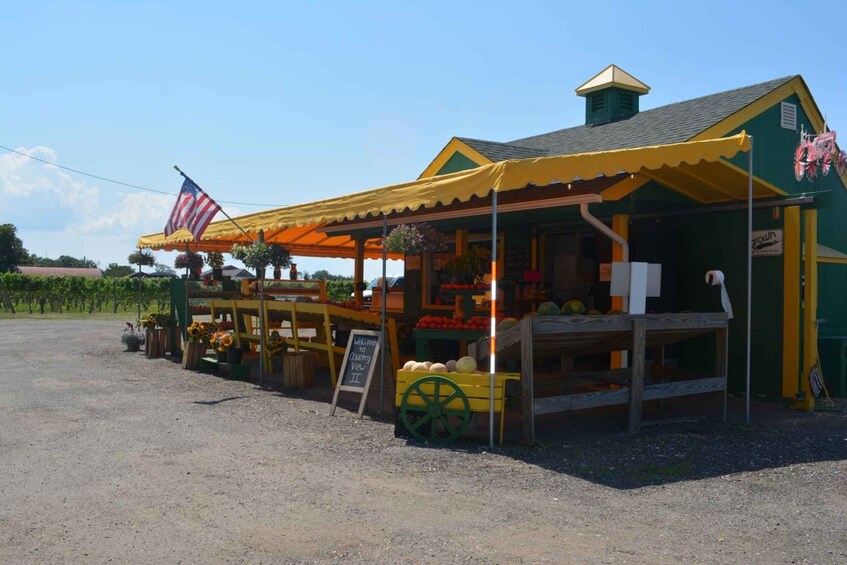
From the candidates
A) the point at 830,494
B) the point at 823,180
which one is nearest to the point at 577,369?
the point at 823,180

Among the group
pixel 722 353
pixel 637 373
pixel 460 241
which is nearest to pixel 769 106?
pixel 722 353

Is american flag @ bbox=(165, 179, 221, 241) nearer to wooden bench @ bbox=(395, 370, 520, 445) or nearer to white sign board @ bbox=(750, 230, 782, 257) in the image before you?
wooden bench @ bbox=(395, 370, 520, 445)

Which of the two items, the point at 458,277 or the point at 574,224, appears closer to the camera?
the point at 458,277

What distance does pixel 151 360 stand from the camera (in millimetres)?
14289

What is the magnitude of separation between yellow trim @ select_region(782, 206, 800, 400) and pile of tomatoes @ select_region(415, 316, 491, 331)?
3780 millimetres

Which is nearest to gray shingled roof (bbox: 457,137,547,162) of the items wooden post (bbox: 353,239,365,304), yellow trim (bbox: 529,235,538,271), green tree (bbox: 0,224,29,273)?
yellow trim (bbox: 529,235,538,271)

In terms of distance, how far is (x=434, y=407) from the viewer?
23.2 ft

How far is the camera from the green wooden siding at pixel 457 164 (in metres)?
13.8

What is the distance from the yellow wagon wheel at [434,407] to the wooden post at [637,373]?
1.81 m

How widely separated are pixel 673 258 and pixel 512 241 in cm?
296

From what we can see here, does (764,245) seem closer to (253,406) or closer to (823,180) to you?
(823,180)

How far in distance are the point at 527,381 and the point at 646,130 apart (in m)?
7.18

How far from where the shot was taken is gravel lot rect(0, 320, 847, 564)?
14.0ft

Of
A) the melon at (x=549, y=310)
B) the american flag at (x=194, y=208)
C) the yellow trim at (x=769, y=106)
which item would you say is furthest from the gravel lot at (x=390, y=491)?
the yellow trim at (x=769, y=106)
